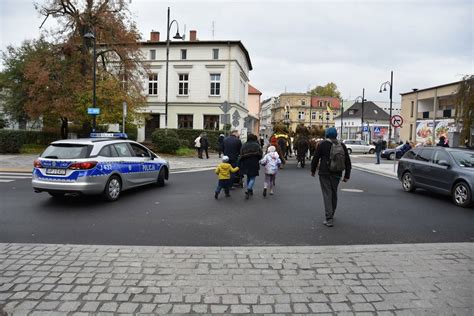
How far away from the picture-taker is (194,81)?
1569 inches

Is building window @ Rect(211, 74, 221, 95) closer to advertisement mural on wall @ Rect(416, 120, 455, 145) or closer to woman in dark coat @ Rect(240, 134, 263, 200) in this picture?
advertisement mural on wall @ Rect(416, 120, 455, 145)

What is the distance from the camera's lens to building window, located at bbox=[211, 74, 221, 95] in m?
39.8

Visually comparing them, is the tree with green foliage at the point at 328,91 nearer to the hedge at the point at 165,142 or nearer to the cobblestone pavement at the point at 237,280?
the hedge at the point at 165,142

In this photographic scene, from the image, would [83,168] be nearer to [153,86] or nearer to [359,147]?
[153,86]

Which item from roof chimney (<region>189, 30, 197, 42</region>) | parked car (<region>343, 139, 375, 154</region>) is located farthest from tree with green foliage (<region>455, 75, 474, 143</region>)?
roof chimney (<region>189, 30, 197, 42</region>)

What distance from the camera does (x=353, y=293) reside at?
4.00 m

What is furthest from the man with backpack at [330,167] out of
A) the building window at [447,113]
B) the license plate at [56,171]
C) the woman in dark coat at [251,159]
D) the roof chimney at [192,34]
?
the building window at [447,113]

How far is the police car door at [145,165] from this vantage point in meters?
10.7

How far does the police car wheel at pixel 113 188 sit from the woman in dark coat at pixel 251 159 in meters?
3.27

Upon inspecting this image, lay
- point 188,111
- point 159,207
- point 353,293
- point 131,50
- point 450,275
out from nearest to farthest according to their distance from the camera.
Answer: point 353,293
point 450,275
point 159,207
point 131,50
point 188,111

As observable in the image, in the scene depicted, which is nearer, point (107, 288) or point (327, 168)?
point (107, 288)

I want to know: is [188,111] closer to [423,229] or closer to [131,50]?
[131,50]

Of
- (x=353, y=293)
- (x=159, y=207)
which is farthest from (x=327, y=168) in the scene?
(x=159, y=207)

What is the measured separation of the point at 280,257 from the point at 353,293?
125 cm
